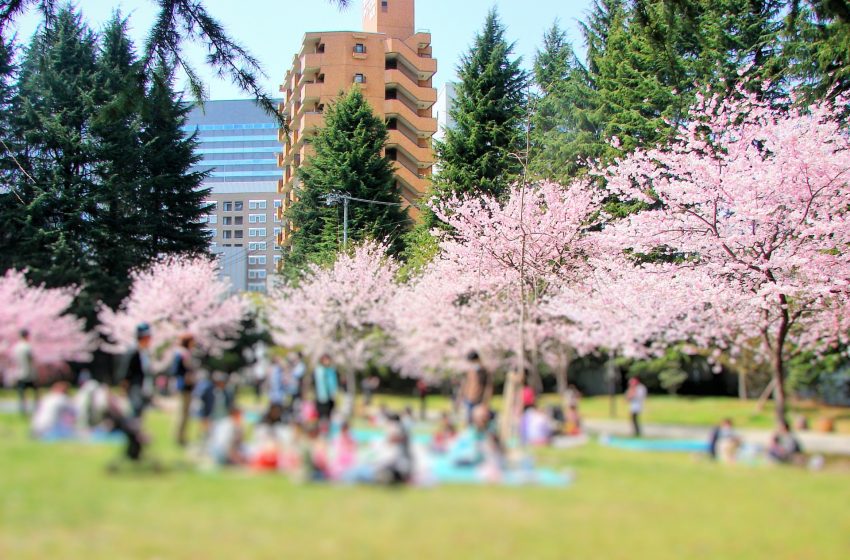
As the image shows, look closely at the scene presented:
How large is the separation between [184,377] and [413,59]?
49.8 m

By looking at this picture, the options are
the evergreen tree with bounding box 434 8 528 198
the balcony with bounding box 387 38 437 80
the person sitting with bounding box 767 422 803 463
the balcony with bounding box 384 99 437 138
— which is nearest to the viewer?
the person sitting with bounding box 767 422 803 463

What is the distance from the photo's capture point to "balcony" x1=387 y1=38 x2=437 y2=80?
5172 centimetres

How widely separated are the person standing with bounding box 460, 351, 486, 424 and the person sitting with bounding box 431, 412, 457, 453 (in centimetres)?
14

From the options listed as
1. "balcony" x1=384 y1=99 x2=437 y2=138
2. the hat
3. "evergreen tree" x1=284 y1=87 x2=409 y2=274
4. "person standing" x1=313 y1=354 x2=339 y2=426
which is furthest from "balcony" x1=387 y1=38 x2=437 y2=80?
"person standing" x1=313 y1=354 x2=339 y2=426

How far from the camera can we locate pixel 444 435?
554 centimetres

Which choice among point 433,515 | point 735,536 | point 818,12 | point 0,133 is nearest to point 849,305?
point 818,12

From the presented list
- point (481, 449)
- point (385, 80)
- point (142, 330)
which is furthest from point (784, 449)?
point (385, 80)

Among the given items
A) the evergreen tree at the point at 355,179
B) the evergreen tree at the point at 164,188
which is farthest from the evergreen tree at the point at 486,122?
the evergreen tree at the point at 164,188

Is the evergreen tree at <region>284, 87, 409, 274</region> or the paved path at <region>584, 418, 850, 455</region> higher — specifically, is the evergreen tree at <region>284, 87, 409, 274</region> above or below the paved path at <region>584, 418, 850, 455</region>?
above

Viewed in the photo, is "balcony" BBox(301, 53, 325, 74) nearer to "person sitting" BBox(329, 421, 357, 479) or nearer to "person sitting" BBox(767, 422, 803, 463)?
"person sitting" BBox(767, 422, 803, 463)

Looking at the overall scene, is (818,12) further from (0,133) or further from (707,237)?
(0,133)

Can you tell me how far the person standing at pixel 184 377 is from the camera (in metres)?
4.98

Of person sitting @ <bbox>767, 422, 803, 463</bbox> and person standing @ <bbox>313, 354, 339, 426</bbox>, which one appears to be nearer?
person standing @ <bbox>313, 354, 339, 426</bbox>

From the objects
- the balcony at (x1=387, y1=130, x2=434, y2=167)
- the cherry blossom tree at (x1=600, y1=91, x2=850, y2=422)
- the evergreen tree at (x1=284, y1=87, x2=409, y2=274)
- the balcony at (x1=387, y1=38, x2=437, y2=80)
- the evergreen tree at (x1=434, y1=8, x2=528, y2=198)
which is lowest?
the cherry blossom tree at (x1=600, y1=91, x2=850, y2=422)
